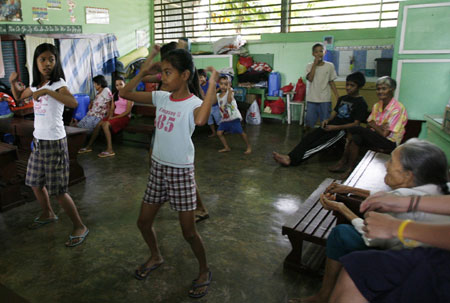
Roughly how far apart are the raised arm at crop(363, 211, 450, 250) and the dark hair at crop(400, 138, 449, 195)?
1.08ft

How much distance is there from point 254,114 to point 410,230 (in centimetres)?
664

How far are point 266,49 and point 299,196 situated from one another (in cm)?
539

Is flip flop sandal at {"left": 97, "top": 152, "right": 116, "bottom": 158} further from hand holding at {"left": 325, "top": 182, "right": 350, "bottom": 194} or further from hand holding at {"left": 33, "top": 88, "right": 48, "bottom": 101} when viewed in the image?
hand holding at {"left": 325, "top": 182, "right": 350, "bottom": 194}

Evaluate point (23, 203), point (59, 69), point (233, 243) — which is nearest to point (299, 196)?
point (233, 243)

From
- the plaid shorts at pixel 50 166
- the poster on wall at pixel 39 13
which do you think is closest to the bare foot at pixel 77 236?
the plaid shorts at pixel 50 166

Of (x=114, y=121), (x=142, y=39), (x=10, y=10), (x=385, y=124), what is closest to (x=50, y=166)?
(x=114, y=121)

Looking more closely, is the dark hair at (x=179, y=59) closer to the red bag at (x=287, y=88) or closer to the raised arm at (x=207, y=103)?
the raised arm at (x=207, y=103)

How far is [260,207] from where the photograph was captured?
351 centimetres

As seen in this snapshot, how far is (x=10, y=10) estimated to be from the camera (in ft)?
21.8

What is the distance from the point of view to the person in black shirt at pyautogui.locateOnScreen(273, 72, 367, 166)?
463 cm

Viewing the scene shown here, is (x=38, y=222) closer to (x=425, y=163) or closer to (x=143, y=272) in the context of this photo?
(x=143, y=272)

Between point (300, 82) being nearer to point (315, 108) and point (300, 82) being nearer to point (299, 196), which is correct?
point (315, 108)

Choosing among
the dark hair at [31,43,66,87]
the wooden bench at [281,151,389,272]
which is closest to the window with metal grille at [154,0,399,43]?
the wooden bench at [281,151,389,272]

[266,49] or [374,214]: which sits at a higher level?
[266,49]
